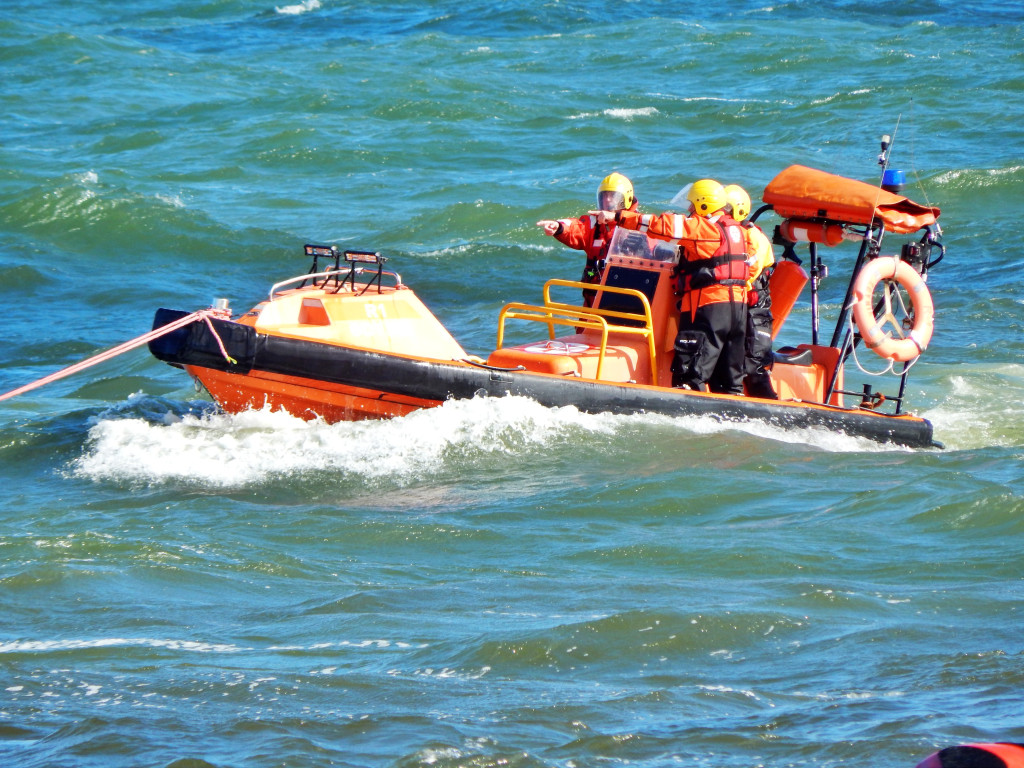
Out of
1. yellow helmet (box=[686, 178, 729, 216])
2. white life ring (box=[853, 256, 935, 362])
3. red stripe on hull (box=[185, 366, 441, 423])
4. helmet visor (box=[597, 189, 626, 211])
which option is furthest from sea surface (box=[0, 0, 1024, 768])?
helmet visor (box=[597, 189, 626, 211])

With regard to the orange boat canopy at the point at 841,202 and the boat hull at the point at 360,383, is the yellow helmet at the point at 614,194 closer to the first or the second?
the orange boat canopy at the point at 841,202

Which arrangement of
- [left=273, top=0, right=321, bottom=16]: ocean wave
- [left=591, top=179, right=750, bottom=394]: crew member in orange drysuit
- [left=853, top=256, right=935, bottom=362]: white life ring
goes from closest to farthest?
[left=591, top=179, right=750, bottom=394]: crew member in orange drysuit, [left=853, top=256, right=935, bottom=362]: white life ring, [left=273, top=0, right=321, bottom=16]: ocean wave

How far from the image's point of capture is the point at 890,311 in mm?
8547

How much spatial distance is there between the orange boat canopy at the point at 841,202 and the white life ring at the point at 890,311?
0.25m

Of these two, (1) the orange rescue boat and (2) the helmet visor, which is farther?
(2) the helmet visor

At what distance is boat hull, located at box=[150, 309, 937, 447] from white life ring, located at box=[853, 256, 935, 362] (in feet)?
2.40

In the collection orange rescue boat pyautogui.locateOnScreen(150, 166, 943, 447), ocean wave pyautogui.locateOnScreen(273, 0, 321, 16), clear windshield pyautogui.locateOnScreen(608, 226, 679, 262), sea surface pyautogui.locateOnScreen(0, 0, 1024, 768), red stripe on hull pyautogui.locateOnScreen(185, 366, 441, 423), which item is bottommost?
sea surface pyautogui.locateOnScreen(0, 0, 1024, 768)

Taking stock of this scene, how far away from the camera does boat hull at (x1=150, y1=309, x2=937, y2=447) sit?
7973mm

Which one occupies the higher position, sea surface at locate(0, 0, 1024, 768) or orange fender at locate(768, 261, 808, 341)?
orange fender at locate(768, 261, 808, 341)

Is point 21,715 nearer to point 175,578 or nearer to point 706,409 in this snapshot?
point 175,578

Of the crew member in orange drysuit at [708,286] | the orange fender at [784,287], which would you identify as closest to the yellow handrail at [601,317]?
the crew member in orange drysuit at [708,286]

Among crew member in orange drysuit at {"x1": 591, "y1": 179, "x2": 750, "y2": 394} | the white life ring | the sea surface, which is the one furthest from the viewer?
the white life ring

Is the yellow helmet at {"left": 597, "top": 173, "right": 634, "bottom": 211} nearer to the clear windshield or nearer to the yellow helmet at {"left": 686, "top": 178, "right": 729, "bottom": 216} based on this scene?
the clear windshield

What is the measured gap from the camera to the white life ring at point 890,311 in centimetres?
840
